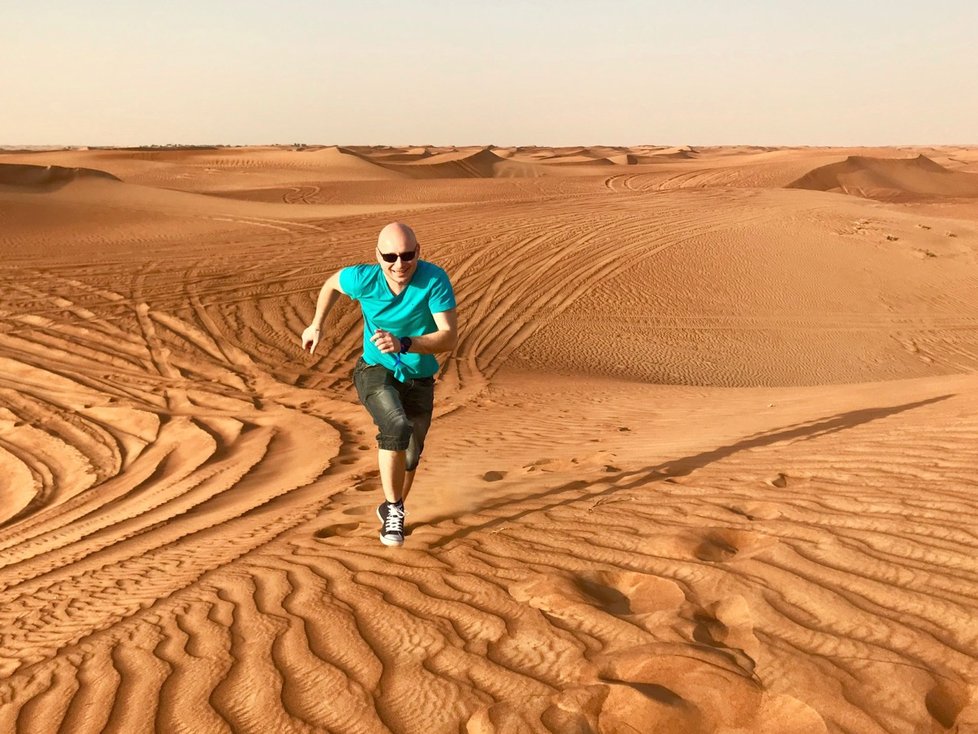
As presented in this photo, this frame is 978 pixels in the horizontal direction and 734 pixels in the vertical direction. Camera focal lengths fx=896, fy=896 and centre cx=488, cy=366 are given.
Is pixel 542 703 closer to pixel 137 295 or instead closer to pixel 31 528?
pixel 31 528

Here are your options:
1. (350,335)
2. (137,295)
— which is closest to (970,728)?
(350,335)

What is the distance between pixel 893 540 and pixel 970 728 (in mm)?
1657

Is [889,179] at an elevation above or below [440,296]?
above

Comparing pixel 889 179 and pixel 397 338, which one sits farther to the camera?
pixel 889 179

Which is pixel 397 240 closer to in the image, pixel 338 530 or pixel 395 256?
pixel 395 256

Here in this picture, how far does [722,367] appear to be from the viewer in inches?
523

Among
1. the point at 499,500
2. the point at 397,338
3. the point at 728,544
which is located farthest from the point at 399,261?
the point at 728,544

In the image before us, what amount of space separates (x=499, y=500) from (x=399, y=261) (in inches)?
74.9

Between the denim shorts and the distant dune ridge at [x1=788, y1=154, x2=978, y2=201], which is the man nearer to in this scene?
the denim shorts

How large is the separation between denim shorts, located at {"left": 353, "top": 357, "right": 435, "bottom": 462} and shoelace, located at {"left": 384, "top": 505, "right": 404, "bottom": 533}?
258mm

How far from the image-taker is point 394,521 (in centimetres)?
449

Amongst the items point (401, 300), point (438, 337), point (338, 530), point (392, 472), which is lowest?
point (338, 530)

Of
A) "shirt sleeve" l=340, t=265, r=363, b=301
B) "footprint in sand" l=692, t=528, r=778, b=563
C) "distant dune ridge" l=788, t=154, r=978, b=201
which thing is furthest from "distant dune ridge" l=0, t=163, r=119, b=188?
"distant dune ridge" l=788, t=154, r=978, b=201

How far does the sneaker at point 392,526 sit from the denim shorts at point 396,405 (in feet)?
0.85
